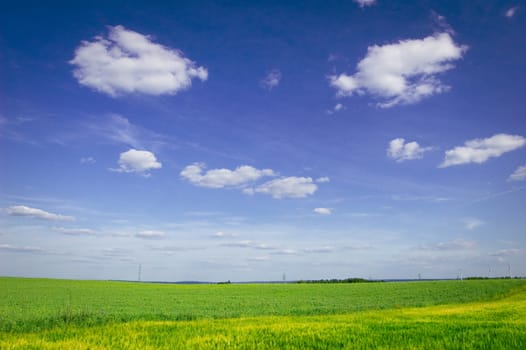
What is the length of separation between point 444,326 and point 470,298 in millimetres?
33181

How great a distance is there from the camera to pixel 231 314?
26328 millimetres

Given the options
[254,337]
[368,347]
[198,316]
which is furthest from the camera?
[198,316]

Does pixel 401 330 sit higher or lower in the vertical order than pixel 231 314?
higher

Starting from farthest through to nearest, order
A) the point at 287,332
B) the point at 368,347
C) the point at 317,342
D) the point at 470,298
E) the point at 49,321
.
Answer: the point at 470,298, the point at 49,321, the point at 287,332, the point at 317,342, the point at 368,347

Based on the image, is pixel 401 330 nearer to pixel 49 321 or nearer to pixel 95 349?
pixel 95 349

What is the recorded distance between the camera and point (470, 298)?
41938mm

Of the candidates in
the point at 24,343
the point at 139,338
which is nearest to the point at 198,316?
the point at 139,338

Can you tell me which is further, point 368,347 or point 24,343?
point 24,343

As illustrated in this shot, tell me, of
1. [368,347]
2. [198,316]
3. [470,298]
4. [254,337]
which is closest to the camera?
[368,347]

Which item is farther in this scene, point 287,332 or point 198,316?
point 198,316

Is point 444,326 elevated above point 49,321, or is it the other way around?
point 444,326

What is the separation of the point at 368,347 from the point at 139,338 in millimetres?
8337

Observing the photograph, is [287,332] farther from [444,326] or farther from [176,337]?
[444,326]

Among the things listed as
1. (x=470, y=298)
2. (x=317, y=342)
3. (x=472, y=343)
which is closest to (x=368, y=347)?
(x=317, y=342)
